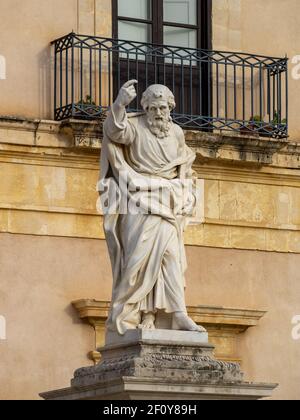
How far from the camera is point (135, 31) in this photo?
839 inches

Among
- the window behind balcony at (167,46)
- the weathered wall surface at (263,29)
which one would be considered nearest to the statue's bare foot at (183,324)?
the window behind balcony at (167,46)

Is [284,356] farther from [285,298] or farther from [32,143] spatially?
[32,143]

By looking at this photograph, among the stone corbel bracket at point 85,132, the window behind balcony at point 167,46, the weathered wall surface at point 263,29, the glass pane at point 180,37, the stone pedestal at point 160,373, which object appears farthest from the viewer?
the weathered wall surface at point 263,29

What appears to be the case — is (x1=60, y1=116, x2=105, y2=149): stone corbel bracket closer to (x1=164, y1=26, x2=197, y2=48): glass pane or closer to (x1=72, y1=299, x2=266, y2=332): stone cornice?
(x1=72, y1=299, x2=266, y2=332): stone cornice

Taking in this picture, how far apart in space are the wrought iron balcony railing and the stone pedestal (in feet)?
17.3

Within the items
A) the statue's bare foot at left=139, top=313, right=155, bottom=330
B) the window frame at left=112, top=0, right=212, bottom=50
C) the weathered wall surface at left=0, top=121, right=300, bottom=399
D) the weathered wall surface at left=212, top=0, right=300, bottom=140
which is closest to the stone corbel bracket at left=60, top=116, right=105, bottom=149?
the weathered wall surface at left=0, top=121, right=300, bottom=399

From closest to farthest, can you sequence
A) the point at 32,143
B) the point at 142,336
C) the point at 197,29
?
the point at 142,336
the point at 32,143
the point at 197,29

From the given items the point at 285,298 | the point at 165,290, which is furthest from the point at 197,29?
the point at 165,290

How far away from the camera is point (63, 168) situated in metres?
20.4

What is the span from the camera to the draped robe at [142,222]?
50.5ft

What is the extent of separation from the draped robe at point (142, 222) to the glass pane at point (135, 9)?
221 inches

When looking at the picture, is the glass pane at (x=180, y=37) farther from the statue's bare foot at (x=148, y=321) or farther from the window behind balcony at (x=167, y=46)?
the statue's bare foot at (x=148, y=321)

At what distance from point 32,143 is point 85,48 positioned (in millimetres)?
1107

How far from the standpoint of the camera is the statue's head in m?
15.7
